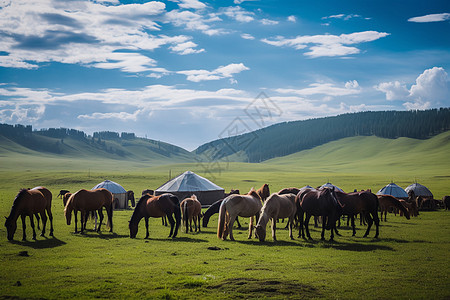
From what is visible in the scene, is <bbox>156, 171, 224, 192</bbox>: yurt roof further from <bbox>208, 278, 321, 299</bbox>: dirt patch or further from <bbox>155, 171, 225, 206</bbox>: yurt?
<bbox>208, 278, 321, 299</bbox>: dirt patch

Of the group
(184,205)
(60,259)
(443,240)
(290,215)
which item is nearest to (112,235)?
(184,205)

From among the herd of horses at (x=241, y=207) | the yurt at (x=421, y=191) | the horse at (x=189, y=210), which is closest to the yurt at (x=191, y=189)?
the horse at (x=189, y=210)

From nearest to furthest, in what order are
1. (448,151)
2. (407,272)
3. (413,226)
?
1. (407,272)
2. (413,226)
3. (448,151)

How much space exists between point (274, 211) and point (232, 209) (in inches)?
72.2

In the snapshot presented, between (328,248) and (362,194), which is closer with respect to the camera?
(328,248)

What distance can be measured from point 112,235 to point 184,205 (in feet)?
12.8

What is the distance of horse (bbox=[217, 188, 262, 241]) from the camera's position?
17.1 m

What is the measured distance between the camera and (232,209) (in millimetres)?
17062

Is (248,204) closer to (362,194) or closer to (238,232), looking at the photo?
(238,232)

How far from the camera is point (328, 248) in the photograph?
15.1 meters

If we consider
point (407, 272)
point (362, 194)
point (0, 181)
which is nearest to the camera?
point (407, 272)

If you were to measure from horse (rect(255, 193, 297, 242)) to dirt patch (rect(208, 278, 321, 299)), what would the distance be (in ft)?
20.9

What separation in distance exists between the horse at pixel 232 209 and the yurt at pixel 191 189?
13.3 metres

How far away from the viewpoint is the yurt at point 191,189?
3077 centimetres
